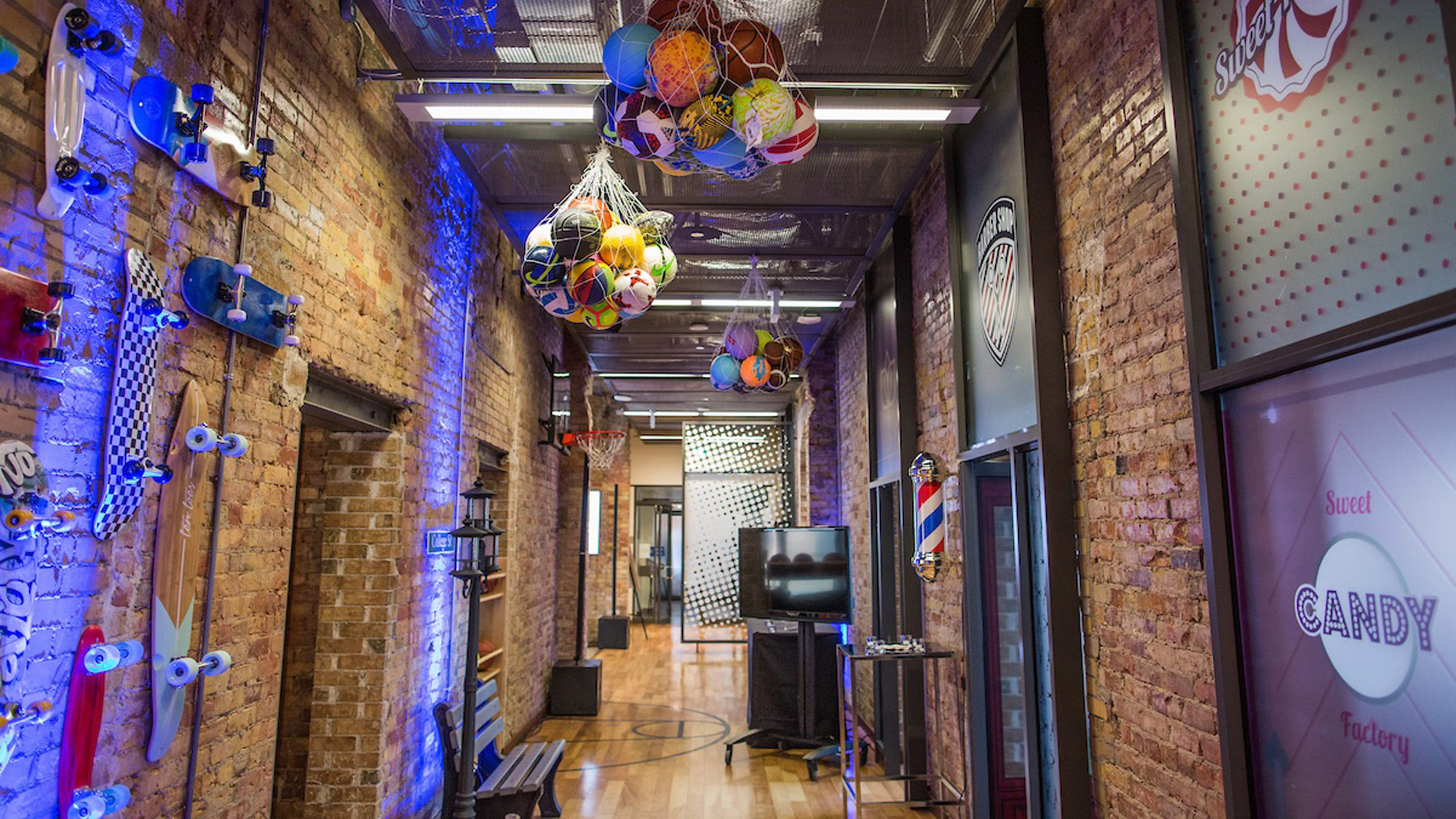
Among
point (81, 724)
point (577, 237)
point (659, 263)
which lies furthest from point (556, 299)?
point (81, 724)

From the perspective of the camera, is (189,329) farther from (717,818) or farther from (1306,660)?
(717,818)

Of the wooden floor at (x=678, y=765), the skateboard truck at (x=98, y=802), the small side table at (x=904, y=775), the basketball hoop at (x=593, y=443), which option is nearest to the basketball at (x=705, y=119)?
the skateboard truck at (x=98, y=802)

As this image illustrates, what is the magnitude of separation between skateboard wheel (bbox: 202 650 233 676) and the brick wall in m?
0.09

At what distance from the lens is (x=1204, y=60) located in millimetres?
2143

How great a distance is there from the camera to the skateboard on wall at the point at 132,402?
6.39 feet

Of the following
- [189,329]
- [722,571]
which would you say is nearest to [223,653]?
[189,329]

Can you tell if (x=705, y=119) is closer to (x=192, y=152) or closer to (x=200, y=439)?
(x=192, y=152)

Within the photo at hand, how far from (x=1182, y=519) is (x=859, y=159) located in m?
2.91

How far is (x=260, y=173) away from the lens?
2527mm

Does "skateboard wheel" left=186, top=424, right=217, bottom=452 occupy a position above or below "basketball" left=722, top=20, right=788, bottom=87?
below

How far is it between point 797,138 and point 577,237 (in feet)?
3.23

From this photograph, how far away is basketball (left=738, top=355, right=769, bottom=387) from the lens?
553 centimetres

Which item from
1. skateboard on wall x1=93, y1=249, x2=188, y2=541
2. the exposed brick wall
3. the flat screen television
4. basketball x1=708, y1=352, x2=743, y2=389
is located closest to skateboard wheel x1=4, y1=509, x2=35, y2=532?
skateboard on wall x1=93, y1=249, x2=188, y2=541

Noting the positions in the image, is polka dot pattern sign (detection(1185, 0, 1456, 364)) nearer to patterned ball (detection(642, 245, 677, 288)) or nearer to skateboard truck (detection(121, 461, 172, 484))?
patterned ball (detection(642, 245, 677, 288))
